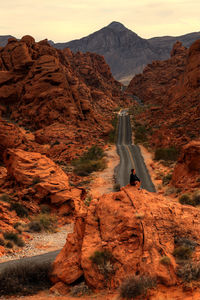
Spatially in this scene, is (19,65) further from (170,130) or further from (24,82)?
(170,130)

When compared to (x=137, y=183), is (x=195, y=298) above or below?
below

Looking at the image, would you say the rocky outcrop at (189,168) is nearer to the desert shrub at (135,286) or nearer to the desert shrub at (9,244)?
the desert shrub at (9,244)

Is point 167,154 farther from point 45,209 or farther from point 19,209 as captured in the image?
point 19,209

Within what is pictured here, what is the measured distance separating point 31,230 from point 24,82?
47.9 metres

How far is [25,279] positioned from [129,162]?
37.1 meters

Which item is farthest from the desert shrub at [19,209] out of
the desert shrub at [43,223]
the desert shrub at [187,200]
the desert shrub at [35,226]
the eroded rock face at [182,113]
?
the eroded rock face at [182,113]

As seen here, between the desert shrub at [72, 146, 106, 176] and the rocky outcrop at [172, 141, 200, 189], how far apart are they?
15.1 m

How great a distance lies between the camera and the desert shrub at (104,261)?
384 inches

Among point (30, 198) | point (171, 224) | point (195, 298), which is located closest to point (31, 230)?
point (30, 198)

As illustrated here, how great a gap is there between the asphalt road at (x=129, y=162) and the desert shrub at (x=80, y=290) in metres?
23.5

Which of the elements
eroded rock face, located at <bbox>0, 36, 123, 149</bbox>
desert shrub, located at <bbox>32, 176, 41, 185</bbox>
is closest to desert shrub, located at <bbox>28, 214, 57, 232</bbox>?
desert shrub, located at <bbox>32, 176, 41, 185</bbox>

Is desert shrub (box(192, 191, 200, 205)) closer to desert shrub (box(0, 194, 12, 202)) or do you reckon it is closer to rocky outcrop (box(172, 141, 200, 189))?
rocky outcrop (box(172, 141, 200, 189))

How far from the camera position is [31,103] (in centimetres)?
6122

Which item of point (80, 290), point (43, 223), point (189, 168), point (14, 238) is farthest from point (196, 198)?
point (80, 290)
